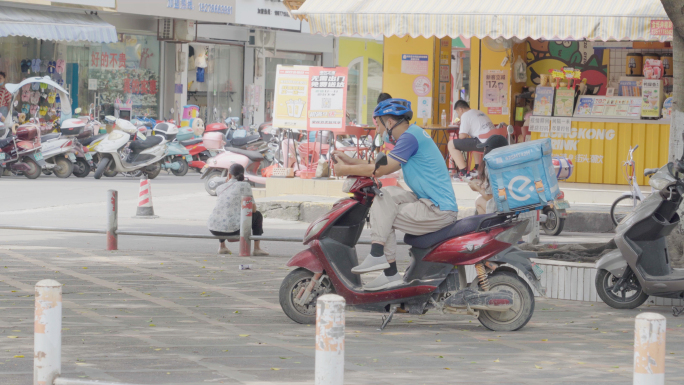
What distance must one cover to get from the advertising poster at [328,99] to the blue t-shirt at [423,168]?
860 cm

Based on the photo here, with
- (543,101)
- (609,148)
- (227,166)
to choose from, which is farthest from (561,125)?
(227,166)

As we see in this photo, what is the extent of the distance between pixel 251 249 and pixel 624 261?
4.76 meters

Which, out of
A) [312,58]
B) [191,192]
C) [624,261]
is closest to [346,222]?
[624,261]

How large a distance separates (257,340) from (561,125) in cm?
1094

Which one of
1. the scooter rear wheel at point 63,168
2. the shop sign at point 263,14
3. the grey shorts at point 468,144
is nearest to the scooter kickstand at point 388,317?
the grey shorts at point 468,144

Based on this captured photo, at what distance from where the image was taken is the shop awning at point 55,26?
24.1 m

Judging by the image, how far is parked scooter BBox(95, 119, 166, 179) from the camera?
2084 centimetres

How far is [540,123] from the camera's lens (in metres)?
16.5

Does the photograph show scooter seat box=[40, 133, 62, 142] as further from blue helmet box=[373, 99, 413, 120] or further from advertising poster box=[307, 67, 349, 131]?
blue helmet box=[373, 99, 413, 120]

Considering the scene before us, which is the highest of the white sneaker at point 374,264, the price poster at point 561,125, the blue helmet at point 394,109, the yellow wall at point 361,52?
the yellow wall at point 361,52

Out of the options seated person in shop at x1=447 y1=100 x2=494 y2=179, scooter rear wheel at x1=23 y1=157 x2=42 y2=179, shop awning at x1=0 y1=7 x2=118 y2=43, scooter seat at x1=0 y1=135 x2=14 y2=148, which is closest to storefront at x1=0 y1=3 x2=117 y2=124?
shop awning at x1=0 y1=7 x2=118 y2=43

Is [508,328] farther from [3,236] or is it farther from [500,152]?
[3,236]

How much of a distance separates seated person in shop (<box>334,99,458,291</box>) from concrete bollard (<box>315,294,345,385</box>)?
2756 millimetres

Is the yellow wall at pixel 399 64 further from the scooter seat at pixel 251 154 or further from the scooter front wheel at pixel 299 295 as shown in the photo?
the scooter front wheel at pixel 299 295
